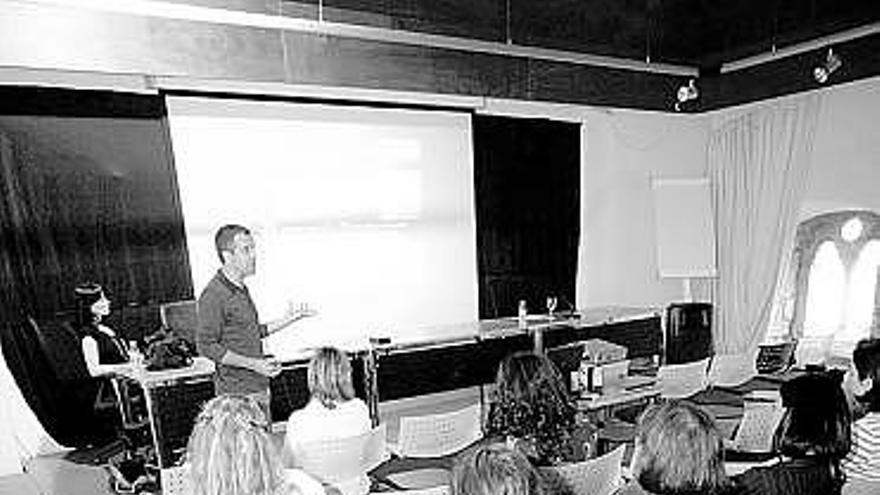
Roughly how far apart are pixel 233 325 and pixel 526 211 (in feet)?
13.7

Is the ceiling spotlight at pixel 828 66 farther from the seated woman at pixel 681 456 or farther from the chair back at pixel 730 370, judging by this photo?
the seated woman at pixel 681 456

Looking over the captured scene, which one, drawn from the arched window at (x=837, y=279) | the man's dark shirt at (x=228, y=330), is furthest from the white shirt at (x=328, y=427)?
the arched window at (x=837, y=279)

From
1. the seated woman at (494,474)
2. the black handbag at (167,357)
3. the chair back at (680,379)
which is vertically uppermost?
the seated woman at (494,474)

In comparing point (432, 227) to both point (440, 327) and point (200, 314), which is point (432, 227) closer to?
point (440, 327)

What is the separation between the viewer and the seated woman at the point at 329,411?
9.67ft

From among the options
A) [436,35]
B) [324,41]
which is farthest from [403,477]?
[436,35]

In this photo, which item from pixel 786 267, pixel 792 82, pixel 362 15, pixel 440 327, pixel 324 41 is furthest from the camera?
pixel 786 267

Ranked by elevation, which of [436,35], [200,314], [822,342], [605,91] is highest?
[436,35]

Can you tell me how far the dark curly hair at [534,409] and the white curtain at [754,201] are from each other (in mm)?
5138

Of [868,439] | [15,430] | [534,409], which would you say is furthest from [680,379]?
[15,430]

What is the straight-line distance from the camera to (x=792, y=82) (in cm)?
465

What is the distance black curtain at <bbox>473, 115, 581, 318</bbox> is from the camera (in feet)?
23.0

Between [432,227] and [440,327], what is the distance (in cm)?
93

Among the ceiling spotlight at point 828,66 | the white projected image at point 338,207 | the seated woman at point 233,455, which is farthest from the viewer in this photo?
the white projected image at point 338,207
